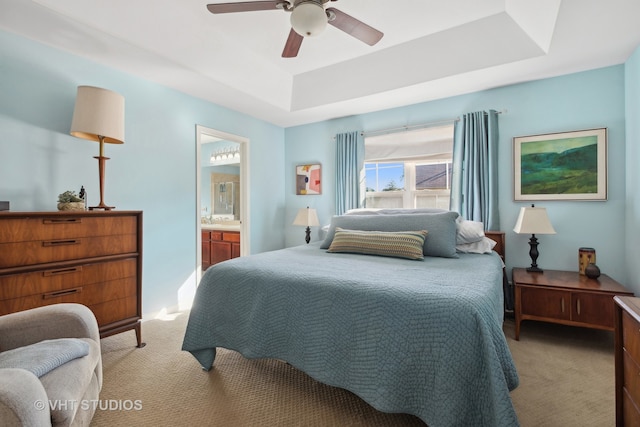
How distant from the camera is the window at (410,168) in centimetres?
362

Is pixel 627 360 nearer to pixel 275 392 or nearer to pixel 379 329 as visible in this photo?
pixel 379 329

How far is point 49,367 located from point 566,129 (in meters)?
4.09

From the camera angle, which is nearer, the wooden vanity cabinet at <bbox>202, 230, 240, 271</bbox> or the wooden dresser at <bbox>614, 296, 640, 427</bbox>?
the wooden dresser at <bbox>614, 296, 640, 427</bbox>

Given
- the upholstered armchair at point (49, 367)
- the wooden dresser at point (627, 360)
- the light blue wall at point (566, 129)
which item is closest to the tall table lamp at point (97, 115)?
the upholstered armchair at point (49, 367)

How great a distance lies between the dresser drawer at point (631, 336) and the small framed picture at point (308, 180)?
3.51 meters

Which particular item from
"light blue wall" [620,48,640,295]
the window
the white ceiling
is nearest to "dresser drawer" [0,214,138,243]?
the white ceiling

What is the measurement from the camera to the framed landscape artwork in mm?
2775

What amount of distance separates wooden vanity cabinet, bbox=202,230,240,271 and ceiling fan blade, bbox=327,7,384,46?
3.42 metres

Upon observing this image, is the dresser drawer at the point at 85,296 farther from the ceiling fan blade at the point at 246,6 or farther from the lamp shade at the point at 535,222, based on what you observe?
the lamp shade at the point at 535,222

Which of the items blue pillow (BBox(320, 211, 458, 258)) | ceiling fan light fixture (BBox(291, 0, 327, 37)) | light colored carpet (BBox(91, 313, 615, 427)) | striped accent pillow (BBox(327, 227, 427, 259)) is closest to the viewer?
light colored carpet (BBox(91, 313, 615, 427))

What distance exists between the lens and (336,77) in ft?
11.3

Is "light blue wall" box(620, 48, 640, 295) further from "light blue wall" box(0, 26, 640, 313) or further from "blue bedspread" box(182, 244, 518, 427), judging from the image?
"blue bedspread" box(182, 244, 518, 427)

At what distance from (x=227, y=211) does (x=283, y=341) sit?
14.4ft

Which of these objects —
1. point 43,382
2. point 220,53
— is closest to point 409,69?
point 220,53
